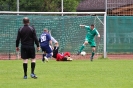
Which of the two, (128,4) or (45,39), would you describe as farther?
(128,4)

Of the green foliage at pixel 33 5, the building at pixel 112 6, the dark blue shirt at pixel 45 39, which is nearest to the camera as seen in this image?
the dark blue shirt at pixel 45 39

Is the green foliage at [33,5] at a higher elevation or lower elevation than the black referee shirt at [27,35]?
higher

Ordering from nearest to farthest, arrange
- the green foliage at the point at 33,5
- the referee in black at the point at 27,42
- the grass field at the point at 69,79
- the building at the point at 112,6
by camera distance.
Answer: the grass field at the point at 69,79
the referee in black at the point at 27,42
the building at the point at 112,6
the green foliage at the point at 33,5

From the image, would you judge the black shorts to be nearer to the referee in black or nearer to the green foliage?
the referee in black

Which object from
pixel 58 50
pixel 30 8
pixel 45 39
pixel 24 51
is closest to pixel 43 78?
pixel 24 51

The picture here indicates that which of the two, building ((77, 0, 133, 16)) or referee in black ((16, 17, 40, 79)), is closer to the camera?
referee in black ((16, 17, 40, 79))

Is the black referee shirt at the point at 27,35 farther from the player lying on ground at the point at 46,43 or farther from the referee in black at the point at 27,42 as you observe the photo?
the player lying on ground at the point at 46,43

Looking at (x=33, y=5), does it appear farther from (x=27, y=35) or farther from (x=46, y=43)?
(x=27, y=35)

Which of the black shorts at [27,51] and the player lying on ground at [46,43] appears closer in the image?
the black shorts at [27,51]

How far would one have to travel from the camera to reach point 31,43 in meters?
17.3

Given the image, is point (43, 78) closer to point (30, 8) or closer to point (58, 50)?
point (58, 50)

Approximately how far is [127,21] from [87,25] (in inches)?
111

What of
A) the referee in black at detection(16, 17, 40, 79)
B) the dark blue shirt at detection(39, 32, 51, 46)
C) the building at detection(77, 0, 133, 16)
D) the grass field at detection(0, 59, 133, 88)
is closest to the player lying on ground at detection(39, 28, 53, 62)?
the dark blue shirt at detection(39, 32, 51, 46)

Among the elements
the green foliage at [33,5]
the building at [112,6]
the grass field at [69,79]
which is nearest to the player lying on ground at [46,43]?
the grass field at [69,79]
